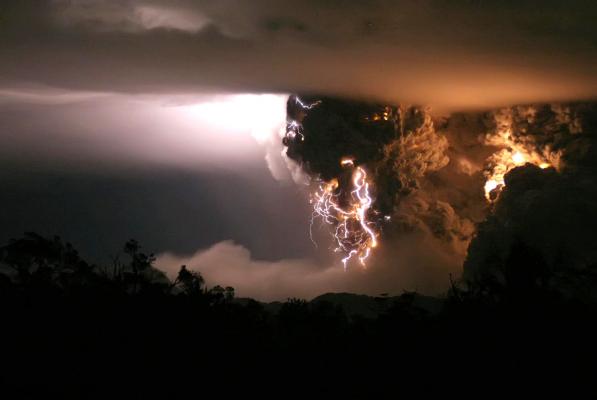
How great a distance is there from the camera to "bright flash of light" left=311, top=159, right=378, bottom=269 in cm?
4619

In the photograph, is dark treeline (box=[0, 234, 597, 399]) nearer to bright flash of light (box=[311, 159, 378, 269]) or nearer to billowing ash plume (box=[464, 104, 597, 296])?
billowing ash plume (box=[464, 104, 597, 296])

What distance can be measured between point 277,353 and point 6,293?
466 centimetres

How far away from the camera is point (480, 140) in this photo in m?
46.2

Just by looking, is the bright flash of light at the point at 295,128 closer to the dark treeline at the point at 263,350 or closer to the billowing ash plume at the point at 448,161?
the billowing ash plume at the point at 448,161

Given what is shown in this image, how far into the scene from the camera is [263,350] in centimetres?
Answer: 1080

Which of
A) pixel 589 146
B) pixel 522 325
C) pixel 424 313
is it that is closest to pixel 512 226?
pixel 589 146

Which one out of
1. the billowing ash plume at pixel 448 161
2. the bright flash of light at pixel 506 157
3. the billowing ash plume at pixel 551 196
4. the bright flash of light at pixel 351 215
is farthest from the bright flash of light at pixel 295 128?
the billowing ash plume at pixel 551 196

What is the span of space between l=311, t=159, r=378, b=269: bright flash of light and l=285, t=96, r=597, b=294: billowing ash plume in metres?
0.26

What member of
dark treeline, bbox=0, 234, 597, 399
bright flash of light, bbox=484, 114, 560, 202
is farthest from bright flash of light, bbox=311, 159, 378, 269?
dark treeline, bbox=0, 234, 597, 399

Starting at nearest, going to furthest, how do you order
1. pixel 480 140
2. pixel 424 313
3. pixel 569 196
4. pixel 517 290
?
pixel 517 290 → pixel 424 313 → pixel 569 196 → pixel 480 140

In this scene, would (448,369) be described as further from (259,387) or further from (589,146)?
(589,146)

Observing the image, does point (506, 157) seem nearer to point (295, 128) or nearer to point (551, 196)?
point (551, 196)

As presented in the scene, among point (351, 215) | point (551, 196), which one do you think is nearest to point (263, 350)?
point (551, 196)

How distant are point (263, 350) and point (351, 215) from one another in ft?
120
